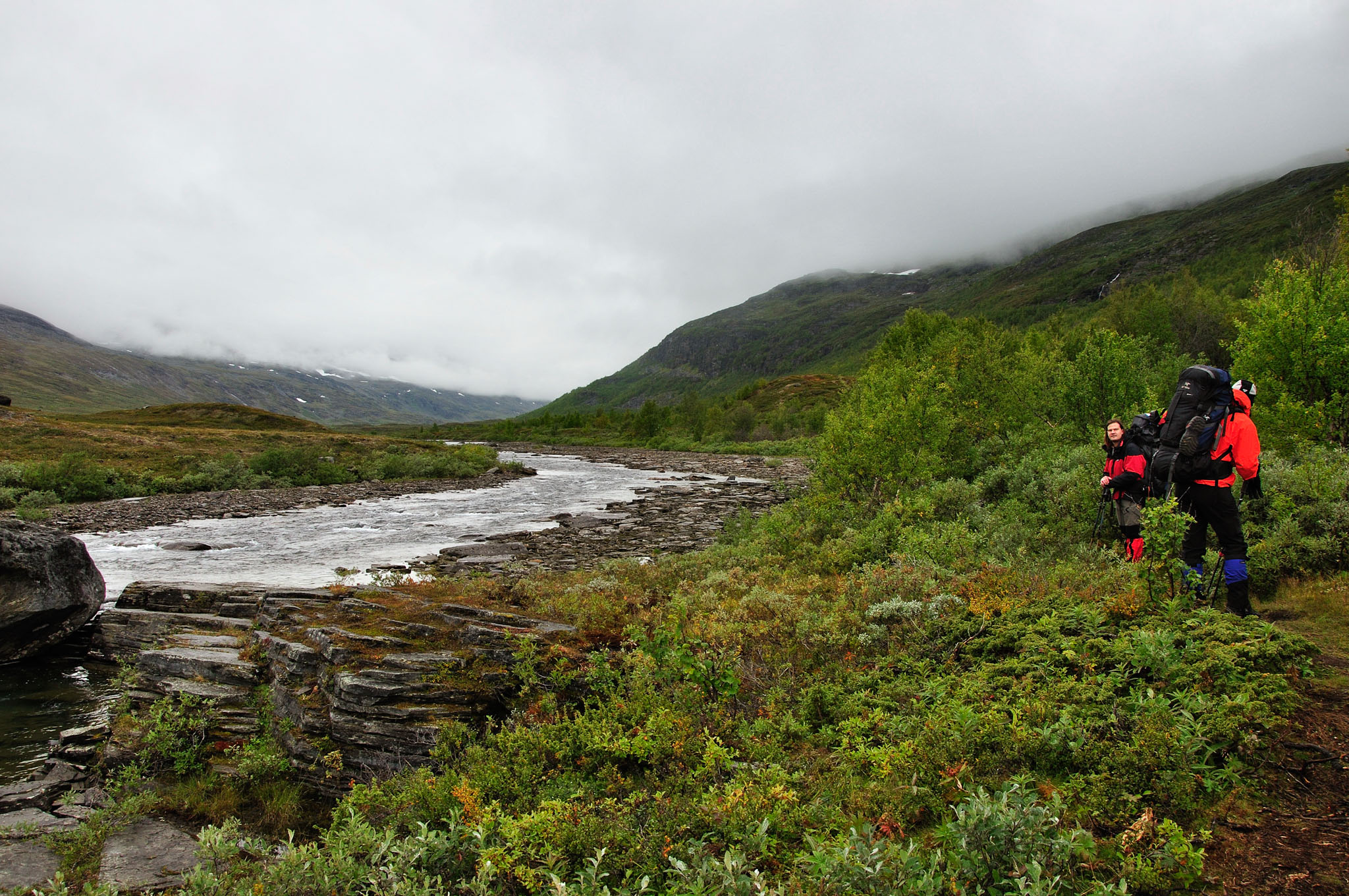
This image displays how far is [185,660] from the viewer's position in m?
10.7

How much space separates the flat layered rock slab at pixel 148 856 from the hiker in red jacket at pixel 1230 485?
13.1 m

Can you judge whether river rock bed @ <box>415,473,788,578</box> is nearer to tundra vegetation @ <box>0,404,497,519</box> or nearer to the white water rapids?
the white water rapids

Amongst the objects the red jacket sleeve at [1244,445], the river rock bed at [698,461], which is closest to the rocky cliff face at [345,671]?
the red jacket sleeve at [1244,445]

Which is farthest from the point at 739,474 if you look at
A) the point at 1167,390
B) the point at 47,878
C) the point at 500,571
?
the point at 47,878

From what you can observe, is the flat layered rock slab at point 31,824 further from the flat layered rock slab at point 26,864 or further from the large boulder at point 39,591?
the large boulder at point 39,591

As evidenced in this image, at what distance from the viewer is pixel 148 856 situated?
6.84 m

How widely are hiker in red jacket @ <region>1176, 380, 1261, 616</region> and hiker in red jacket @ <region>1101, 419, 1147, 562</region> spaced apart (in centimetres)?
307

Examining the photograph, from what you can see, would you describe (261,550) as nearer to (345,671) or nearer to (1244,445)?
(345,671)

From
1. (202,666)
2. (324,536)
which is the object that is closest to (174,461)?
(324,536)

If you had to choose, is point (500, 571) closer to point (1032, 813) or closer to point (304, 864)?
point (304, 864)

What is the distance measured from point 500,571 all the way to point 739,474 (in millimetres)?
41696

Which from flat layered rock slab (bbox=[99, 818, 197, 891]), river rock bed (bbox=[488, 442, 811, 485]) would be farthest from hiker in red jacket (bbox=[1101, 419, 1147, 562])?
river rock bed (bbox=[488, 442, 811, 485])

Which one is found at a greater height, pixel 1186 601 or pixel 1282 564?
pixel 1186 601

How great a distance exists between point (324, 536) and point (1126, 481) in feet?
99.0
